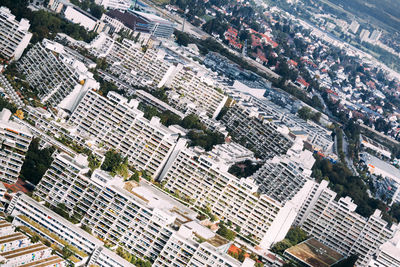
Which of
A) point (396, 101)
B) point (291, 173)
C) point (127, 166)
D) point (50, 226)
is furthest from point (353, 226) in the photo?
point (396, 101)

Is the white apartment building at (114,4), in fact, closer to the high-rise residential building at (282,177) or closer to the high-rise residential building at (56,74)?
the high-rise residential building at (56,74)

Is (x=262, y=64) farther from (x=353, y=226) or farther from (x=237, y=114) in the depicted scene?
(x=353, y=226)

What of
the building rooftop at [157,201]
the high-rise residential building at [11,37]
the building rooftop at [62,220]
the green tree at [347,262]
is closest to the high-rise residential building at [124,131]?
the building rooftop at [157,201]

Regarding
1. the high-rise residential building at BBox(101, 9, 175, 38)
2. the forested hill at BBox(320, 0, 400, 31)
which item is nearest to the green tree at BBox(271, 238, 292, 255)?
the high-rise residential building at BBox(101, 9, 175, 38)

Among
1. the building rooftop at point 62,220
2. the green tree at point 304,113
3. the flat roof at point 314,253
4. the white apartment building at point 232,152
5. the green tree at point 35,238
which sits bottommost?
the green tree at point 35,238

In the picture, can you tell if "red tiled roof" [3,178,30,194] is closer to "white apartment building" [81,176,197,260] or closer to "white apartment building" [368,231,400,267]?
"white apartment building" [81,176,197,260]
